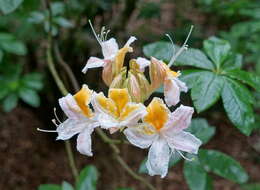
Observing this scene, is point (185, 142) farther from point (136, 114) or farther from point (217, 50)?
point (217, 50)

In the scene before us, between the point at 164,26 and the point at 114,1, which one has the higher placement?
the point at 114,1

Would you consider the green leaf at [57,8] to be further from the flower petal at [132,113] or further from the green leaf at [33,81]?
the flower petal at [132,113]

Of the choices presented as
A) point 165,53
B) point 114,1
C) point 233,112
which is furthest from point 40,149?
point 233,112

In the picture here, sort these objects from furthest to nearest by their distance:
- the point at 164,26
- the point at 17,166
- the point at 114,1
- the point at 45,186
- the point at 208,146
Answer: the point at 164,26, the point at 208,146, the point at 17,166, the point at 114,1, the point at 45,186

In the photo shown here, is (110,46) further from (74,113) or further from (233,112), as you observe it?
(233,112)

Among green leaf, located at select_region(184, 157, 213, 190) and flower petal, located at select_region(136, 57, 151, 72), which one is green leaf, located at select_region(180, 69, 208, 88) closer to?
flower petal, located at select_region(136, 57, 151, 72)

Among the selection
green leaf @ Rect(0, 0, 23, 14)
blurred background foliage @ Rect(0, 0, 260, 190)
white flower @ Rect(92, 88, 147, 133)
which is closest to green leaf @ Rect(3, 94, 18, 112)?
blurred background foliage @ Rect(0, 0, 260, 190)

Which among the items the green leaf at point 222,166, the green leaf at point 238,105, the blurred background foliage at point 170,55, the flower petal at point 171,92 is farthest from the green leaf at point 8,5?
the green leaf at point 222,166
